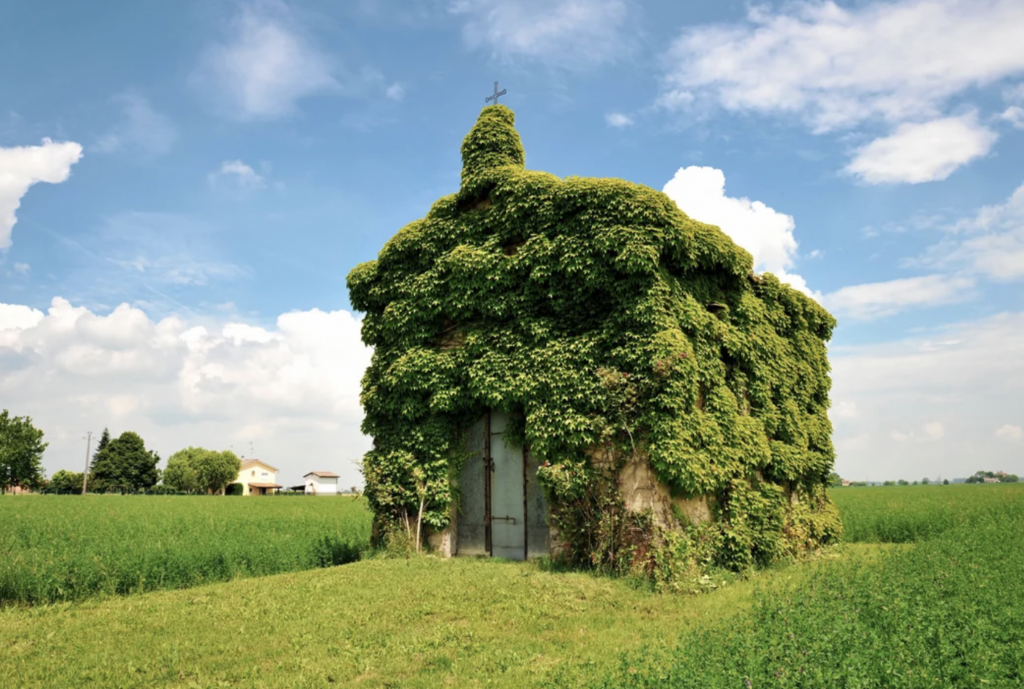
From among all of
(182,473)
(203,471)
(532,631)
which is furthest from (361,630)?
(182,473)

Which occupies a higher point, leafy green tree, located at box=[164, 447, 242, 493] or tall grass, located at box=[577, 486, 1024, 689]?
leafy green tree, located at box=[164, 447, 242, 493]

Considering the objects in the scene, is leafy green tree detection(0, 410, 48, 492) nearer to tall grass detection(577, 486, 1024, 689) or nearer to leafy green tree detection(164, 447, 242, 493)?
leafy green tree detection(164, 447, 242, 493)

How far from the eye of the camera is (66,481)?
80.3 metres

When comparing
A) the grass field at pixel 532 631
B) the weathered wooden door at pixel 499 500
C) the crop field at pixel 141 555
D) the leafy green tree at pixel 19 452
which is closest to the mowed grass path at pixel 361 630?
the grass field at pixel 532 631

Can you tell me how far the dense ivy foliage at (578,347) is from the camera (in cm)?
1285

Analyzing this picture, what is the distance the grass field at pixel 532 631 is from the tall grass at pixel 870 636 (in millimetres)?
31

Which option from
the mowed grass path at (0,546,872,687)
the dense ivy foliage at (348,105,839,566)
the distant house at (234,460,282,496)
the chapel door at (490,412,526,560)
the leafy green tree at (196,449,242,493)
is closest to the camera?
the mowed grass path at (0,546,872,687)

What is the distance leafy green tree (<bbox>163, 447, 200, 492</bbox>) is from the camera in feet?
307

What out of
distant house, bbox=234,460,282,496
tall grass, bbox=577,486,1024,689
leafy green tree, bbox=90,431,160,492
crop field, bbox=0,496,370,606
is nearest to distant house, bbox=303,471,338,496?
distant house, bbox=234,460,282,496

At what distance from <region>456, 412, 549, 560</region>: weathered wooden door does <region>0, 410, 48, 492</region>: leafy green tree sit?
217 feet

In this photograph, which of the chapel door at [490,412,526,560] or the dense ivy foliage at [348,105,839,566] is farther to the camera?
the chapel door at [490,412,526,560]

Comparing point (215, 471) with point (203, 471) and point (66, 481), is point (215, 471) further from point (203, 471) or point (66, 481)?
point (66, 481)

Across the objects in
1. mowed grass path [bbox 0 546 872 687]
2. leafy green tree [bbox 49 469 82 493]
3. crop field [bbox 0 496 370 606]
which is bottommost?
mowed grass path [bbox 0 546 872 687]

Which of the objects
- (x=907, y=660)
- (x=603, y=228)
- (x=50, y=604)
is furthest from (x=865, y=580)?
(x=50, y=604)
